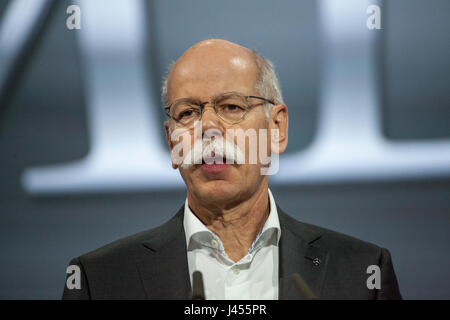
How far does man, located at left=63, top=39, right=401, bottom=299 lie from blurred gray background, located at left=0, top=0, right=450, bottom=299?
12.5 inches

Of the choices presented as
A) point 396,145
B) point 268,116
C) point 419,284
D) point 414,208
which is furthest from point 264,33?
point 419,284

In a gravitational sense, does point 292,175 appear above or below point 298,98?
below

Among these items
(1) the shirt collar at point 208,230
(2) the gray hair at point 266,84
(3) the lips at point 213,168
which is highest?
(2) the gray hair at point 266,84

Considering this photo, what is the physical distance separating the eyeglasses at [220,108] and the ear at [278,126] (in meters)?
0.13

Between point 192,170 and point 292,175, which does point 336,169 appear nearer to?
point 292,175

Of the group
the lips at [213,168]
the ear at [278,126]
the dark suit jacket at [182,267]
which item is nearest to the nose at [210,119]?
the lips at [213,168]

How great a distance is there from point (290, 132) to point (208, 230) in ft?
2.12

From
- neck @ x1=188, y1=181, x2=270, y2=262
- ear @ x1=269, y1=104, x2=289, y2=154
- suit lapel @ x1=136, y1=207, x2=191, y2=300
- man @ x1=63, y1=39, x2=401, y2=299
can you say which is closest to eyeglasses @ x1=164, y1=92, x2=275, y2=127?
man @ x1=63, y1=39, x2=401, y2=299

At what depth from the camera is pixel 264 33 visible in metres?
2.41

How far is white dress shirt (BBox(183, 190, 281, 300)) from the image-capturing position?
188 cm

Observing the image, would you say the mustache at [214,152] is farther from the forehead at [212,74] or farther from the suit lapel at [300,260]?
the suit lapel at [300,260]

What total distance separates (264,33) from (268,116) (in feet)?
1.73

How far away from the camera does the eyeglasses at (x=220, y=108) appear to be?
1928 mm
